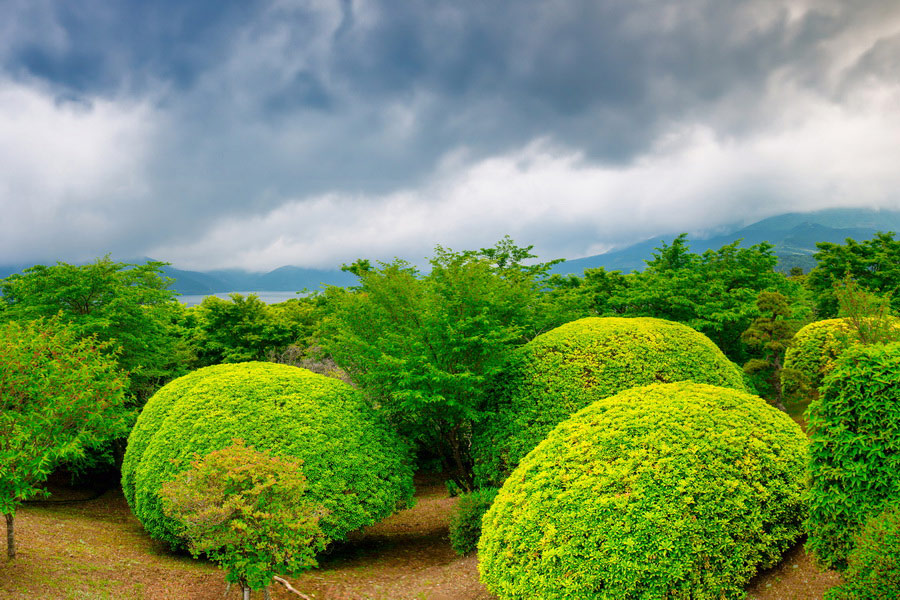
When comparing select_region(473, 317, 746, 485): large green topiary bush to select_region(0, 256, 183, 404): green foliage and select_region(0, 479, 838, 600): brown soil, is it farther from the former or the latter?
select_region(0, 256, 183, 404): green foliage

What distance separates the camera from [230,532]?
7.74 metres

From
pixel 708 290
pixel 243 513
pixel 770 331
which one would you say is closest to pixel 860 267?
pixel 770 331

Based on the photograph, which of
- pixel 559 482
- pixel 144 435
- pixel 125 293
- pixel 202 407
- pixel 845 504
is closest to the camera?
pixel 845 504

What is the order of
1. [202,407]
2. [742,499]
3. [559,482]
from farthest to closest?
[202,407], [559,482], [742,499]

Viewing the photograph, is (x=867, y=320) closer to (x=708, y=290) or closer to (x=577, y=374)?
(x=577, y=374)

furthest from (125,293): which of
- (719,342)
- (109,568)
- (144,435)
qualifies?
(719,342)

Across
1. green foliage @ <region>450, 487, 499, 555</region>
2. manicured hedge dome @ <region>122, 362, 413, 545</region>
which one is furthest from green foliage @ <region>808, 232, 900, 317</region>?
manicured hedge dome @ <region>122, 362, 413, 545</region>

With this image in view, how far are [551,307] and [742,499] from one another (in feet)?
40.0

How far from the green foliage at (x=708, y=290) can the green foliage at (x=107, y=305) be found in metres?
20.3

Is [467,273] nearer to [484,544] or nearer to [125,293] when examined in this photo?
[484,544]

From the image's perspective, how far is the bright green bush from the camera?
5727 millimetres

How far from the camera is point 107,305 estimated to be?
18000 mm

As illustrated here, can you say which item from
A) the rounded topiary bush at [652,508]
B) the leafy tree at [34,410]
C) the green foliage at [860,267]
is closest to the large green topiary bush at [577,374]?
the rounded topiary bush at [652,508]

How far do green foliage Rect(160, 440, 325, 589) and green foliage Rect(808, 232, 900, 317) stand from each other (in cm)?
3290
